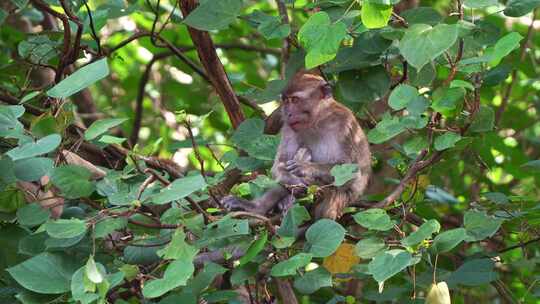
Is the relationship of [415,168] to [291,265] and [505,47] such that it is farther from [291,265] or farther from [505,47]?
[291,265]

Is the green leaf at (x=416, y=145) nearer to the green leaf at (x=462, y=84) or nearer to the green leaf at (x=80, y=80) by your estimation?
the green leaf at (x=462, y=84)

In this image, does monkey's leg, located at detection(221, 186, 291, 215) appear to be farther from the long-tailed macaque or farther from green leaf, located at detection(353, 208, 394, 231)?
green leaf, located at detection(353, 208, 394, 231)

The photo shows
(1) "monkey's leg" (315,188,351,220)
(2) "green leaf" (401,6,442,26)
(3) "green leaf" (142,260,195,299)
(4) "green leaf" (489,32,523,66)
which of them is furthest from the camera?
(1) "monkey's leg" (315,188,351,220)

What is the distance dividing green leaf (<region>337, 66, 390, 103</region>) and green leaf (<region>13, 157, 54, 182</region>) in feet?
4.24

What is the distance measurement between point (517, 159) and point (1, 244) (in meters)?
3.15

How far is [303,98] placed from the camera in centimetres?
474

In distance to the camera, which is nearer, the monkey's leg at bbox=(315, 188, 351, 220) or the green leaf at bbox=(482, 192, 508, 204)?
the green leaf at bbox=(482, 192, 508, 204)

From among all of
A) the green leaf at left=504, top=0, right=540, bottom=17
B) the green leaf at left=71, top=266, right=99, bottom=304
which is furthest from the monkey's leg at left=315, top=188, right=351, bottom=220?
the green leaf at left=71, top=266, right=99, bottom=304

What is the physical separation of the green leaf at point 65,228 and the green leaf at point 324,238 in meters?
0.79

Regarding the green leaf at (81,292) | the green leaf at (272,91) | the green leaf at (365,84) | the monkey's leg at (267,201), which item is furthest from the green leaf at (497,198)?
the green leaf at (81,292)

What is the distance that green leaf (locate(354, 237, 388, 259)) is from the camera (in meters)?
3.34

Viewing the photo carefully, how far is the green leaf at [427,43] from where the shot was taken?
3062mm

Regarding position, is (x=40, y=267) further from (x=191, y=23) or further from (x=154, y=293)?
(x=191, y=23)

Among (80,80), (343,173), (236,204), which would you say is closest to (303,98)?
(236,204)
